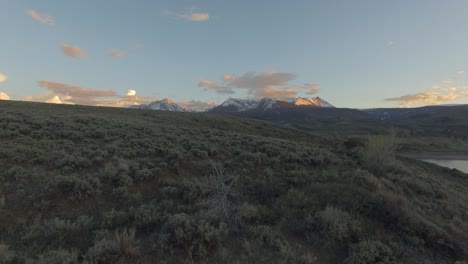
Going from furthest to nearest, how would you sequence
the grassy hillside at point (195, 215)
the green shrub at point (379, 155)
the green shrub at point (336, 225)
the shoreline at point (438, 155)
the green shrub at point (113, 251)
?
1. the shoreline at point (438, 155)
2. the green shrub at point (379, 155)
3. the green shrub at point (336, 225)
4. the grassy hillside at point (195, 215)
5. the green shrub at point (113, 251)

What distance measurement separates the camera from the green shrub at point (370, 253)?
5.48 meters

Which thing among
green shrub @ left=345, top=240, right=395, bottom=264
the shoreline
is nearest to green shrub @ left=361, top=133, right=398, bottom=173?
green shrub @ left=345, top=240, right=395, bottom=264

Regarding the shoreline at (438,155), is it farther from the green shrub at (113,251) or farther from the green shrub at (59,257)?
the green shrub at (59,257)

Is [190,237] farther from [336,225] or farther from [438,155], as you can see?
[438,155]

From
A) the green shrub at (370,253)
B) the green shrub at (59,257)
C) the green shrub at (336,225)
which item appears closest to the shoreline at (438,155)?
the green shrub at (336,225)

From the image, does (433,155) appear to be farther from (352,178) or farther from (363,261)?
(363,261)

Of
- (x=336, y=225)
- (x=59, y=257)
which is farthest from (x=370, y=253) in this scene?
(x=59, y=257)

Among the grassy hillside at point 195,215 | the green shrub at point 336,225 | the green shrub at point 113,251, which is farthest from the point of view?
the green shrub at point 336,225

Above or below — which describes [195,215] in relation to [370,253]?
above

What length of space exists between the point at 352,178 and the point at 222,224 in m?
6.79

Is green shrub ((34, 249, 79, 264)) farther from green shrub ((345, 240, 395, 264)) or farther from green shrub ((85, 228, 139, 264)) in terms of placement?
green shrub ((345, 240, 395, 264))

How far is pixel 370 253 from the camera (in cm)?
558

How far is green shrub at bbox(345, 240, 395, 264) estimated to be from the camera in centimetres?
548

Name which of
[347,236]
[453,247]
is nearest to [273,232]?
[347,236]
